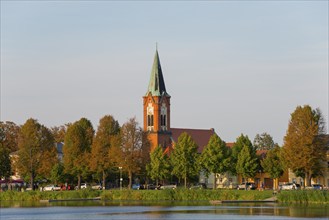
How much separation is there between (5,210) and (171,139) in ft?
292

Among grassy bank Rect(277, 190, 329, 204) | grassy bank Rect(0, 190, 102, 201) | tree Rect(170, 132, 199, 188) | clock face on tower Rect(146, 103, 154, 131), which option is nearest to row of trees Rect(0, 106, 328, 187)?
tree Rect(170, 132, 199, 188)

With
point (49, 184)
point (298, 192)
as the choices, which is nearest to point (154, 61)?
point (49, 184)

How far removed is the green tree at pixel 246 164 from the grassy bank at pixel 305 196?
32285mm

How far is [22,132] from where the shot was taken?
133750 millimetres

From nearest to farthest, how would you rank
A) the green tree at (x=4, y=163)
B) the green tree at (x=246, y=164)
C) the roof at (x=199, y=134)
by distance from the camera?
the green tree at (x=246, y=164) → the green tree at (x=4, y=163) → the roof at (x=199, y=134)

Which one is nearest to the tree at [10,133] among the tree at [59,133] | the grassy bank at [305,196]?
the tree at [59,133]

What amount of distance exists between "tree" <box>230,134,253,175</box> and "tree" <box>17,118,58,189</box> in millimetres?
30883

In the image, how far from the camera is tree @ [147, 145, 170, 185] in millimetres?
138625

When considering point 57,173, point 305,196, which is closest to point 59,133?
point 57,173

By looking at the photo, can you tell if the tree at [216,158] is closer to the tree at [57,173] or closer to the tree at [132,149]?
the tree at [132,149]

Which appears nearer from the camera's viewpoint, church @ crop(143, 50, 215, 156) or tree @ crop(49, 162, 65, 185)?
tree @ crop(49, 162, 65, 185)

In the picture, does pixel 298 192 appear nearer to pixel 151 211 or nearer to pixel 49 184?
pixel 151 211

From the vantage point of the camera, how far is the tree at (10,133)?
561 ft

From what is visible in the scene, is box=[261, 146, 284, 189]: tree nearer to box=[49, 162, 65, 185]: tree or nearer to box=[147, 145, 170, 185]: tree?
box=[147, 145, 170, 185]: tree
